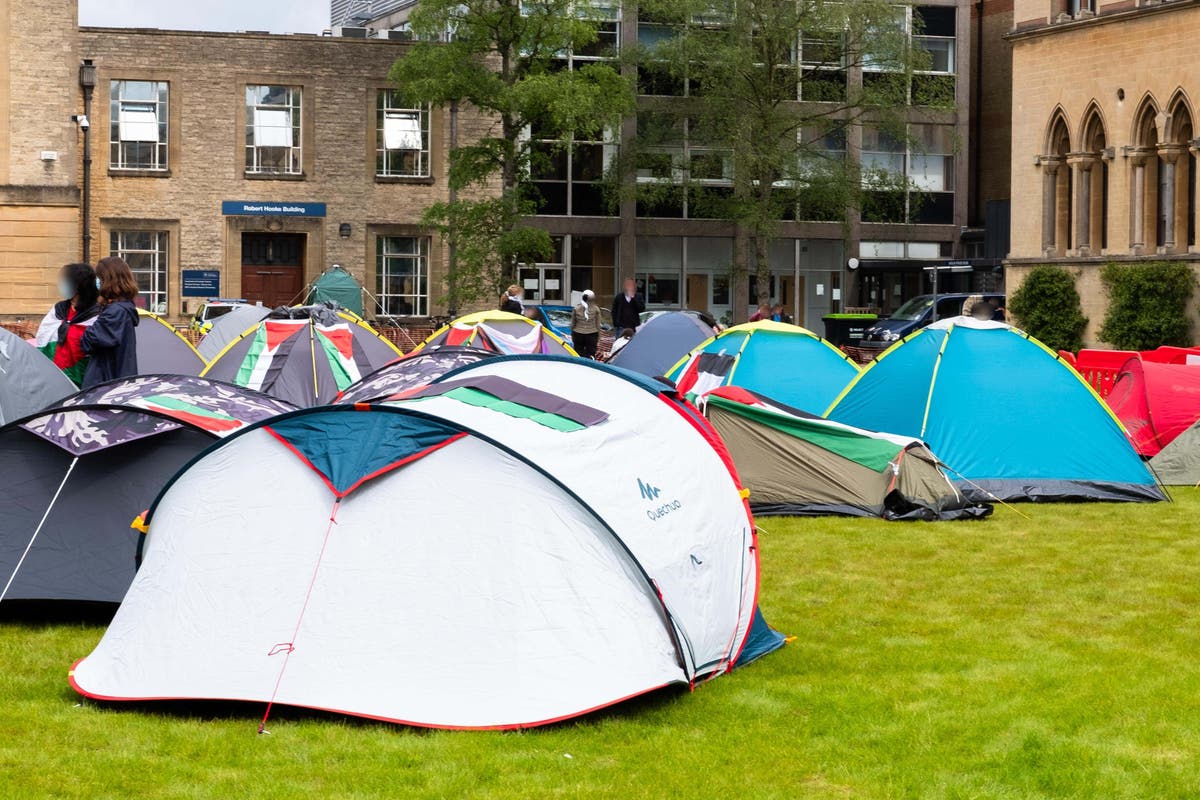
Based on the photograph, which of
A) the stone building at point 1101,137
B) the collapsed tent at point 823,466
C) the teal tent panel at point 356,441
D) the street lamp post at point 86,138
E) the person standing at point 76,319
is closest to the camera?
the teal tent panel at point 356,441

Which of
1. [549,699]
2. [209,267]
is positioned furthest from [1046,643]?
[209,267]

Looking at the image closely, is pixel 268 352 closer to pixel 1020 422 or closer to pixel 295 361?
pixel 295 361

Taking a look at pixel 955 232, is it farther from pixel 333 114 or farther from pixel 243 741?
pixel 243 741

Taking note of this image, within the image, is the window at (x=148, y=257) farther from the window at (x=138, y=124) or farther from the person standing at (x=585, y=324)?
the person standing at (x=585, y=324)

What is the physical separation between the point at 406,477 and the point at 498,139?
1234 inches

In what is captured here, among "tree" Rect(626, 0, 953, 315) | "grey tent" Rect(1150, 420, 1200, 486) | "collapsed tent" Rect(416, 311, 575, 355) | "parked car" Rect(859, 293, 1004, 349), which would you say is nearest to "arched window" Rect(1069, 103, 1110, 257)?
A: "parked car" Rect(859, 293, 1004, 349)

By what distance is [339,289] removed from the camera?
124 feet

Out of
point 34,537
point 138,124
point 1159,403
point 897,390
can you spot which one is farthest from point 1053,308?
point 34,537

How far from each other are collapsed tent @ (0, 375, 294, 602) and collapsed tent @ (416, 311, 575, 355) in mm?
8596

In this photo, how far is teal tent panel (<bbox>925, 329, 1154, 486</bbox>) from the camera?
13.7 meters

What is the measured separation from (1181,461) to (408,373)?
340 inches

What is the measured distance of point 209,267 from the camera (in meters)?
40.1

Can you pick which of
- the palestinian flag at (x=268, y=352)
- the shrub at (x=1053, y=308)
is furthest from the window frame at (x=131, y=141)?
the palestinian flag at (x=268, y=352)

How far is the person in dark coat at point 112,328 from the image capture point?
1003 cm
